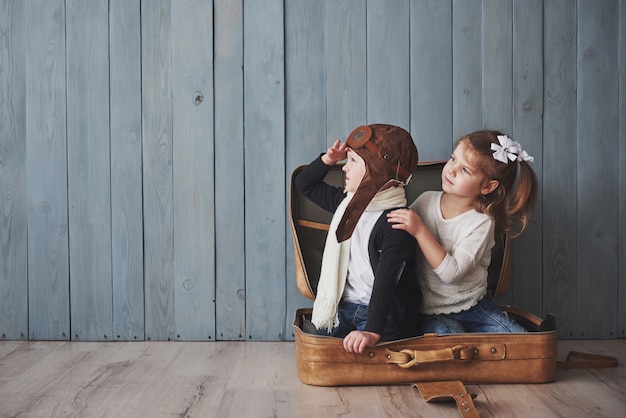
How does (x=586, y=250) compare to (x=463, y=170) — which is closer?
(x=463, y=170)

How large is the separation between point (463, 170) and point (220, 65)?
93 cm

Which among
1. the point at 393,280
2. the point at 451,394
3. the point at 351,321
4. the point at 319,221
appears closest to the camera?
the point at 451,394

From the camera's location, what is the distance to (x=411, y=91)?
2.22m

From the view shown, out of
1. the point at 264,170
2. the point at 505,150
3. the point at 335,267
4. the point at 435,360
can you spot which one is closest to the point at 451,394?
the point at 435,360

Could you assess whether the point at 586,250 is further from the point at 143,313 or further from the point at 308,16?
the point at 143,313

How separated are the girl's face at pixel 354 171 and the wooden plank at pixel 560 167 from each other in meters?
0.80

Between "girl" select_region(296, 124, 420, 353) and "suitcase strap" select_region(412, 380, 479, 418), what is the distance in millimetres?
176

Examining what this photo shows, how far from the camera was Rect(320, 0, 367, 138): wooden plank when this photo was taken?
7.22 feet

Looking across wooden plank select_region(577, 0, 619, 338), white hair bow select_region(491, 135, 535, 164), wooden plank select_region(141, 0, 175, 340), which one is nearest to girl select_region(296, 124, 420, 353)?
white hair bow select_region(491, 135, 535, 164)

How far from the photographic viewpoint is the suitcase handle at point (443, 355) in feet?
5.60

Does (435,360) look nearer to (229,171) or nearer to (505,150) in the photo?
(505,150)

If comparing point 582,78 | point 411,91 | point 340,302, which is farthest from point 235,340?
point 582,78

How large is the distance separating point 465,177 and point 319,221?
544mm

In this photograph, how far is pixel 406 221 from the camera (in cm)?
180
